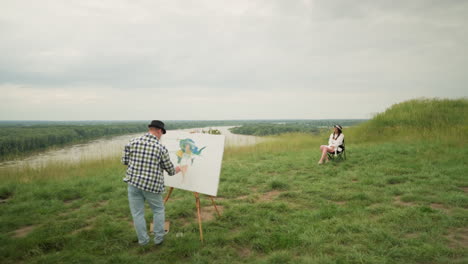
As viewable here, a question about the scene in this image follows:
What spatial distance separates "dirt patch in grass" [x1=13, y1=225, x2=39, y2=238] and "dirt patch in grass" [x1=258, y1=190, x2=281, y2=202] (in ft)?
13.9

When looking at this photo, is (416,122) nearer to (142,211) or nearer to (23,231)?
(142,211)

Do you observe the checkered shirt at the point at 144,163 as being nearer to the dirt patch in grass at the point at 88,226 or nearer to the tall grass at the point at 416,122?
the dirt patch in grass at the point at 88,226

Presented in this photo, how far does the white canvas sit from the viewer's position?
3.77m

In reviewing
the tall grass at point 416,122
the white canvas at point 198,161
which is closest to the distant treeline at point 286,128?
the tall grass at point 416,122

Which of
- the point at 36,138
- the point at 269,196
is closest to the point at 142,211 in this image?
the point at 269,196

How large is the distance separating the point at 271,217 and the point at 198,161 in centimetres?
165

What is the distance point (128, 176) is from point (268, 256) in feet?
6.89

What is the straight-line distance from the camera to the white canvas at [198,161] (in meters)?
3.77

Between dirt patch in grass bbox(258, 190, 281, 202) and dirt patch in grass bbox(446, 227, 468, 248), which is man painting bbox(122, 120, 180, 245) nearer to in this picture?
dirt patch in grass bbox(258, 190, 281, 202)

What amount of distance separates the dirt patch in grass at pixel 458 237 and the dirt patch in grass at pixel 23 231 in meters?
6.37

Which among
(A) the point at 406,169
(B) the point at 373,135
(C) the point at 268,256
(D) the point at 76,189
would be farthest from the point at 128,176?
(B) the point at 373,135

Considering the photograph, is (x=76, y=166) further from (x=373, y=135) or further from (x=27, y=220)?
(x=373, y=135)

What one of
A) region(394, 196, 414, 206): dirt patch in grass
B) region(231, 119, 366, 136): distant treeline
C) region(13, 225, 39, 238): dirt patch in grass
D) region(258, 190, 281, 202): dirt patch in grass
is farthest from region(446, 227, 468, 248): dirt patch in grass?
region(231, 119, 366, 136): distant treeline

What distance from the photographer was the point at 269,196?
5402 mm
